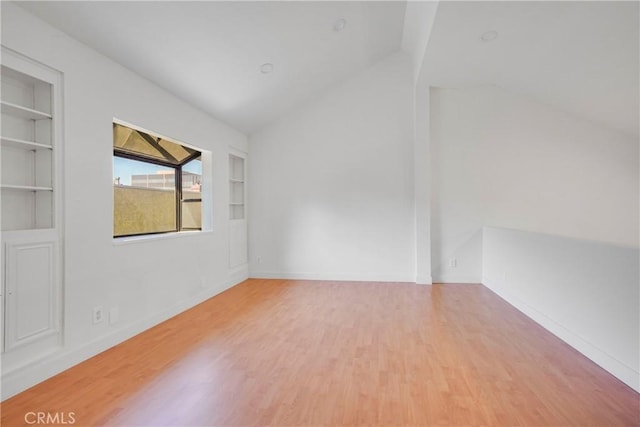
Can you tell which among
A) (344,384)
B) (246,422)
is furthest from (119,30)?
(344,384)

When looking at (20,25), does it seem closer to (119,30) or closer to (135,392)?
(119,30)

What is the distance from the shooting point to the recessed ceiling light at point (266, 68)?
3826 mm

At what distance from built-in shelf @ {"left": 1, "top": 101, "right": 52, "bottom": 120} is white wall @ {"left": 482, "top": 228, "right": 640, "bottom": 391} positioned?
13.3 ft

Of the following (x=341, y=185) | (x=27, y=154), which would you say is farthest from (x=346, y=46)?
(x=27, y=154)

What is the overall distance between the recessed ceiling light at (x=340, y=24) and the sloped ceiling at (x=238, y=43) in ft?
0.12

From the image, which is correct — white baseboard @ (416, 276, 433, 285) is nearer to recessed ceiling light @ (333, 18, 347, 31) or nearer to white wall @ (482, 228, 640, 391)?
white wall @ (482, 228, 640, 391)

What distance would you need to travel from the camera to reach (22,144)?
214 centimetres

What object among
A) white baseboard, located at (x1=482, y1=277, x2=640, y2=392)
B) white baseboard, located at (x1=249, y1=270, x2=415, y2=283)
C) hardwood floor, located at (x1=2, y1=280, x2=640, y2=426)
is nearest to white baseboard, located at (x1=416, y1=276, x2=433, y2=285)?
white baseboard, located at (x1=249, y1=270, x2=415, y2=283)

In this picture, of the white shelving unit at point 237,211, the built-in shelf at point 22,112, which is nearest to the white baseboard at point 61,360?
the built-in shelf at point 22,112

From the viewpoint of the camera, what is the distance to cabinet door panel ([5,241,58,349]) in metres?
2.02

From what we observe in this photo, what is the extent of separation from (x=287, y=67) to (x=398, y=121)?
2.02 meters

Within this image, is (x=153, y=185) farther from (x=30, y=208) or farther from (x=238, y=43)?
(x=238, y=43)

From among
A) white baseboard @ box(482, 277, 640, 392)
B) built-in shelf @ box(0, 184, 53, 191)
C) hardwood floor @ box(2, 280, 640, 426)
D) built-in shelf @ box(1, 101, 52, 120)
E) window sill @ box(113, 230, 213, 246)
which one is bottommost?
hardwood floor @ box(2, 280, 640, 426)

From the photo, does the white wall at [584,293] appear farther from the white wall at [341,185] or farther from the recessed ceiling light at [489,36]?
the recessed ceiling light at [489,36]
